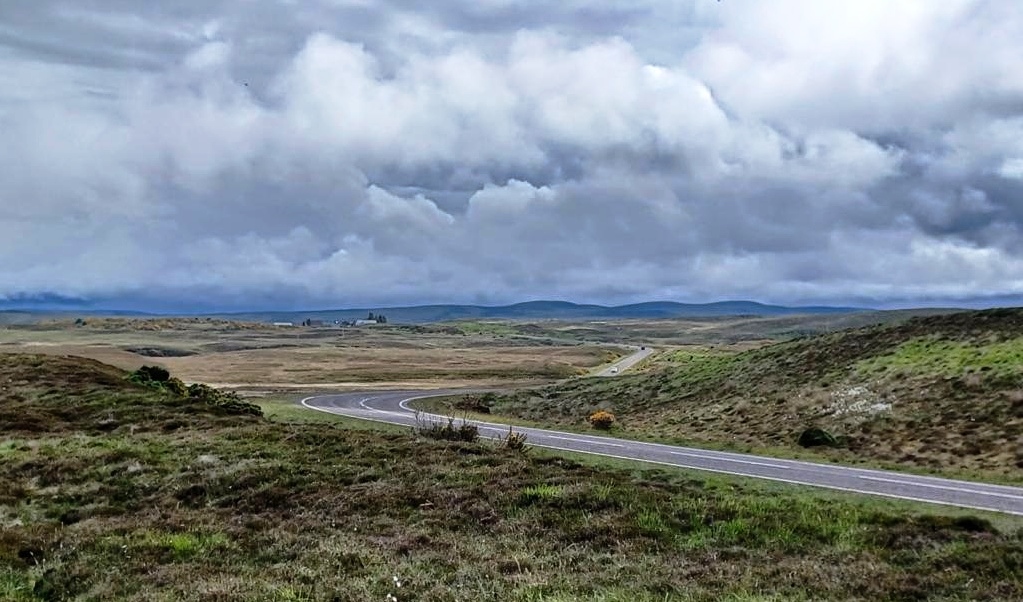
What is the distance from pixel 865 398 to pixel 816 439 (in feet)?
24.8

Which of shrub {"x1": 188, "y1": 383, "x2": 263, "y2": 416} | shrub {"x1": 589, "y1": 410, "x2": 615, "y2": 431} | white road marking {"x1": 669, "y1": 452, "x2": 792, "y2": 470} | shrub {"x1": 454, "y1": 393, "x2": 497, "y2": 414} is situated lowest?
shrub {"x1": 454, "y1": 393, "x2": 497, "y2": 414}

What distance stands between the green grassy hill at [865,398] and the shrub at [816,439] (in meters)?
0.75

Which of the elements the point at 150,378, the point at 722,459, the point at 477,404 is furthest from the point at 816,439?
the point at 150,378

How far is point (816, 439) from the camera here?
35.6 metres

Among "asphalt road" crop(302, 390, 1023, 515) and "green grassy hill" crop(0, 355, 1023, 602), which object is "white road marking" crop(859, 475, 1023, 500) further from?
"green grassy hill" crop(0, 355, 1023, 602)

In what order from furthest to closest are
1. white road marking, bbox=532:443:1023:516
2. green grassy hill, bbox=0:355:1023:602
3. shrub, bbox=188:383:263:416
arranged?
shrub, bbox=188:383:263:416 < white road marking, bbox=532:443:1023:516 < green grassy hill, bbox=0:355:1023:602

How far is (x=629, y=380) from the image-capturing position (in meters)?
67.6

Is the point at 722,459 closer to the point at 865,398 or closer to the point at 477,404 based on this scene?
the point at 865,398

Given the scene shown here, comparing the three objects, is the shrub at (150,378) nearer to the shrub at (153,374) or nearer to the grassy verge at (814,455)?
the shrub at (153,374)

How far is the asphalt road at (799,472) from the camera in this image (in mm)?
20125

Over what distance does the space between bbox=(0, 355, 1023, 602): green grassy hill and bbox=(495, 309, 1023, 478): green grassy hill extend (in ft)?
54.6

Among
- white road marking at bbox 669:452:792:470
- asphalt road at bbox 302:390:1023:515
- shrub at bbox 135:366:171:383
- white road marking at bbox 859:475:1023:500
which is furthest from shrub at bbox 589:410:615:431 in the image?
shrub at bbox 135:366:171:383

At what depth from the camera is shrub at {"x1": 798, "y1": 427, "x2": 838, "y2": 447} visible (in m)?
35.4

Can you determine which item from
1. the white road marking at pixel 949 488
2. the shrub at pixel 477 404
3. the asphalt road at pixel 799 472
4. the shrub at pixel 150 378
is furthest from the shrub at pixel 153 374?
the white road marking at pixel 949 488
